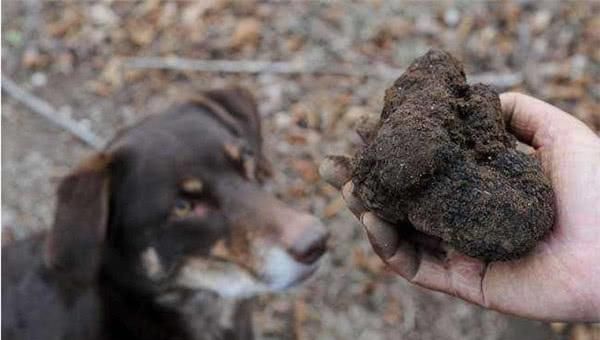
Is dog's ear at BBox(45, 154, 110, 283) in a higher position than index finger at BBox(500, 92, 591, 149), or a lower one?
lower

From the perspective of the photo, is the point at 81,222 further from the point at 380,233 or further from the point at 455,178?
the point at 455,178

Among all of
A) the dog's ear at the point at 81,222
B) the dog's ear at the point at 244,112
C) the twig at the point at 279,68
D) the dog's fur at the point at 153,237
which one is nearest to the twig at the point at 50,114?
the twig at the point at 279,68

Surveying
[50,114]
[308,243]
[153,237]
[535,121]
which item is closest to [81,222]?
[153,237]

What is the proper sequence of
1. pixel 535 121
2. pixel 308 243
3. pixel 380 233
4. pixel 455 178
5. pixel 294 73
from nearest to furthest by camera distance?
pixel 455 178 → pixel 380 233 → pixel 535 121 → pixel 308 243 → pixel 294 73

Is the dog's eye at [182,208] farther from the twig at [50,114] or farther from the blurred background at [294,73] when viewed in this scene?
the twig at [50,114]

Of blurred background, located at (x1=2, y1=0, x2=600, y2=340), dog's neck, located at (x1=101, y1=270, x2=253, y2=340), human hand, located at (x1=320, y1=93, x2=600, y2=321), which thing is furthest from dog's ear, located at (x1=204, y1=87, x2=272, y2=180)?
human hand, located at (x1=320, y1=93, x2=600, y2=321)

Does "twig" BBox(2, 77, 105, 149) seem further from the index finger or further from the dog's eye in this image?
the index finger

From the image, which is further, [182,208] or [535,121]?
[182,208]
